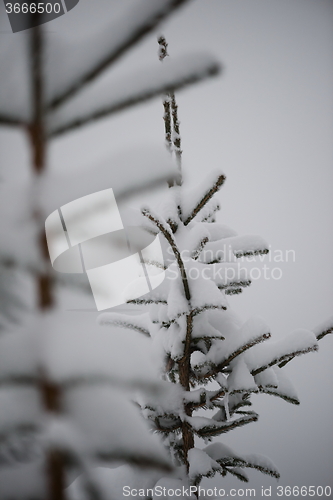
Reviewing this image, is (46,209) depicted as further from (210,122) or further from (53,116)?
(210,122)

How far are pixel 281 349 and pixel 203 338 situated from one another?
385mm

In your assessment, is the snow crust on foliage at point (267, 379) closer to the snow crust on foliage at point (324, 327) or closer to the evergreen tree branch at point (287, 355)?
the evergreen tree branch at point (287, 355)

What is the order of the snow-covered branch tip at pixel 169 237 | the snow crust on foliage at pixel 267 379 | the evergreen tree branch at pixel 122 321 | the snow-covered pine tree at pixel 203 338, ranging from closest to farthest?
the snow-covered branch tip at pixel 169 237
the snow-covered pine tree at pixel 203 338
the snow crust on foliage at pixel 267 379
the evergreen tree branch at pixel 122 321

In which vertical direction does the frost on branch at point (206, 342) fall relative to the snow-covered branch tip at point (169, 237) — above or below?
below

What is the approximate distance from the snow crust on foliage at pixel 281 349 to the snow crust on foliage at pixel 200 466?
48cm

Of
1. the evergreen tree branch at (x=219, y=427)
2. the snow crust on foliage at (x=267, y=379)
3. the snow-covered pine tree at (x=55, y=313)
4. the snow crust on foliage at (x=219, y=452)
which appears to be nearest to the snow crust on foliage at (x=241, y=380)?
the snow crust on foliage at (x=267, y=379)

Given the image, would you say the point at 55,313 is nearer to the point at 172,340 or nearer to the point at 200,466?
the point at 172,340

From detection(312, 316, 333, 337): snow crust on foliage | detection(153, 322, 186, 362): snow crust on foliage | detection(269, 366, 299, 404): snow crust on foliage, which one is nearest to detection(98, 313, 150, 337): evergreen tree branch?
detection(153, 322, 186, 362): snow crust on foliage

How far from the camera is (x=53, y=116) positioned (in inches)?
15.5

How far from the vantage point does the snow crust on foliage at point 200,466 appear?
1.27m

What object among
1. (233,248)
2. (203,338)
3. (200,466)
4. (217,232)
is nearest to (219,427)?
(200,466)

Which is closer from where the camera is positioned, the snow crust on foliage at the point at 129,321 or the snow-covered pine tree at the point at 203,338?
the snow-covered pine tree at the point at 203,338

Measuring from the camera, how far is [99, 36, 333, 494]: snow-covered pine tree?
127cm

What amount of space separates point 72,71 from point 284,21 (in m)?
112
